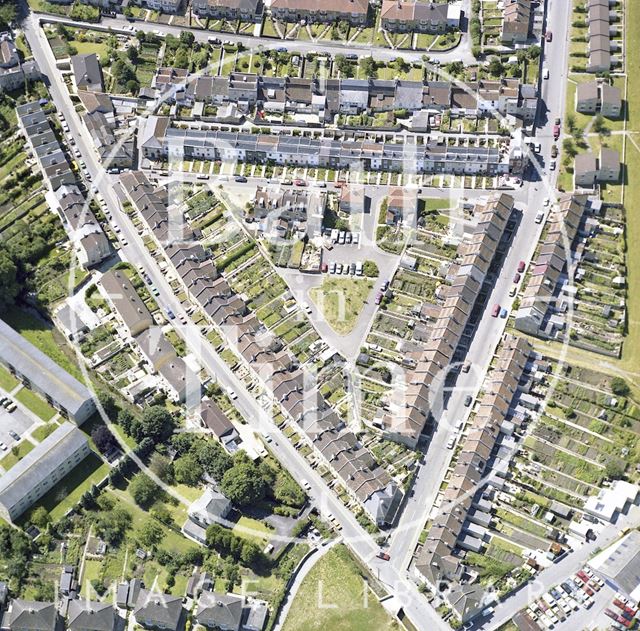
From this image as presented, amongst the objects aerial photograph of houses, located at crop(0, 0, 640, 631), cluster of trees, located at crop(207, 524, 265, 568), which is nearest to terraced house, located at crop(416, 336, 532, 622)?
aerial photograph of houses, located at crop(0, 0, 640, 631)

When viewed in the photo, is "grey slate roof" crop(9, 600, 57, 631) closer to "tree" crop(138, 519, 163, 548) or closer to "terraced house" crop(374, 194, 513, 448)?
"tree" crop(138, 519, 163, 548)

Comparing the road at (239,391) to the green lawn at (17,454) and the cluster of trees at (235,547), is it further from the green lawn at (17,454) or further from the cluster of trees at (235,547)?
the green lawn at (17,454)

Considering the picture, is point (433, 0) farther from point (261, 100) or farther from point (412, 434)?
point (412, 434)

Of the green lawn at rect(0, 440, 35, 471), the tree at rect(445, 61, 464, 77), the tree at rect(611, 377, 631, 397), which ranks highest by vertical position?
the tree at rect(445, 61, 464, 77)

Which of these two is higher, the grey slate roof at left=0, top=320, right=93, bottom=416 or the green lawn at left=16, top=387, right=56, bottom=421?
the grey slate roof at left=0, top=320, right=93, bottom=416

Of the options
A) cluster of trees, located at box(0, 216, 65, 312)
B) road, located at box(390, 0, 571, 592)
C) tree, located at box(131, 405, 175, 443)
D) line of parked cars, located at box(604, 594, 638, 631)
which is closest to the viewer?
line of parked cars, located at box(604, 594, 638, 631)

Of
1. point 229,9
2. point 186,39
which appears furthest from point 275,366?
point 229,9

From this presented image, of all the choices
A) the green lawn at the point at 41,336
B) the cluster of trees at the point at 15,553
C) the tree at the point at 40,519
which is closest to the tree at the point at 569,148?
the green lawn at the point at 41,336
